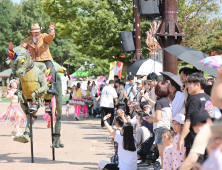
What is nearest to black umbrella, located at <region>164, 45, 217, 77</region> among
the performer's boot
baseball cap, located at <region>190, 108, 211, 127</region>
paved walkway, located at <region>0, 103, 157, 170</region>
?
baseball cap, located at <region>190, 108, 211, 127</region>

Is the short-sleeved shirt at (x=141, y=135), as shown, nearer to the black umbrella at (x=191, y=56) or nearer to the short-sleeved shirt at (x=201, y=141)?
the black umbrella at (x=191, y=56)

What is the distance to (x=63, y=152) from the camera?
29.7ft

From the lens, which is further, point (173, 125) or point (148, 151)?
point (148, 151)

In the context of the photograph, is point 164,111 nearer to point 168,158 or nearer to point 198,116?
point 168,158

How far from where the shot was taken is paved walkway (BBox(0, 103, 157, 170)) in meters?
7.54

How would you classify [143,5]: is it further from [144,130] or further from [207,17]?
[207,17]

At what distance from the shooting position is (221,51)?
80.7 ft

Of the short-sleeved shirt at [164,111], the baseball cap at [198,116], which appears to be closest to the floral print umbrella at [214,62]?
the baseball cap at [198,116]

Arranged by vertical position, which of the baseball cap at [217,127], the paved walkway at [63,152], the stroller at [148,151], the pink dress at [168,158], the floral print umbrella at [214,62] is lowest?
the paved walkway at [63,152]

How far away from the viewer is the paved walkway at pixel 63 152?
24.7 feet

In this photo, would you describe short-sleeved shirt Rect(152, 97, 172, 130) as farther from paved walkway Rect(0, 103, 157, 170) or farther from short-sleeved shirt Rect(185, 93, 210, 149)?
paved walkway Rect(0, 103, 157, 170)

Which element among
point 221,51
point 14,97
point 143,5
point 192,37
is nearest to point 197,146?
point 143,5

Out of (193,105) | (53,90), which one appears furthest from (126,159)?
(53,90)

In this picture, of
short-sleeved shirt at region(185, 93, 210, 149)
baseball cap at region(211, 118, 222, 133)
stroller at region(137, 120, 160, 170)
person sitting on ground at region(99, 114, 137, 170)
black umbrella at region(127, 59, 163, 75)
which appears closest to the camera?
baseball cap at region(211, 118, 222, 133)
